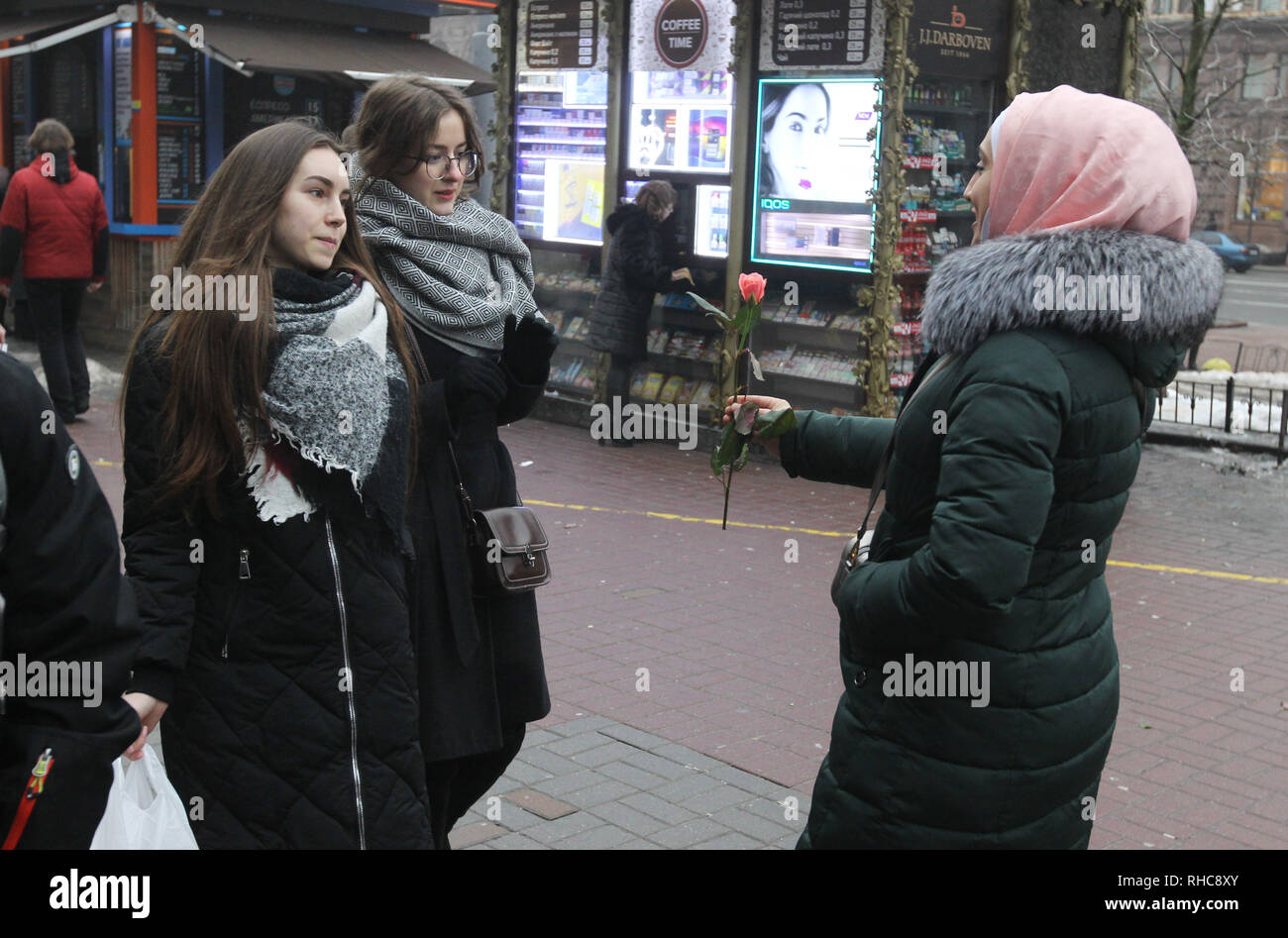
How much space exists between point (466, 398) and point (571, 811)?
66.0 inches

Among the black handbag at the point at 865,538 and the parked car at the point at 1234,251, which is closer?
the black handbag at the point at 865,538

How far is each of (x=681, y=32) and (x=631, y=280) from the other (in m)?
1.88

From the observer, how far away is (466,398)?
328cm

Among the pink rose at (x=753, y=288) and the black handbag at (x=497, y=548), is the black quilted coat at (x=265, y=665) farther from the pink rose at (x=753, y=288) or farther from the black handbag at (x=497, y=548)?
the pink rose at (x=753, y=288)

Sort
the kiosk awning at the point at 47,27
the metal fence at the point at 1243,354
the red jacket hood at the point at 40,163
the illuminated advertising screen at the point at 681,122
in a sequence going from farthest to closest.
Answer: the metal fence at the point at 1243,354 < the kiosk awning at the point at 47,27 < the red jacket hood at the point at 40,163 < the illuminated advertising screen at the point at 681,122

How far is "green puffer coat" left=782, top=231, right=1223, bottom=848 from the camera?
2.33 m

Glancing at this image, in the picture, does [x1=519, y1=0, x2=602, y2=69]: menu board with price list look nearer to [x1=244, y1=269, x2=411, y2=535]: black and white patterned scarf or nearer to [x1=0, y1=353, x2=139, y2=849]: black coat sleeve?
[x1=244, y1=269, x2=411, y2=535]: black and white patterned scarf

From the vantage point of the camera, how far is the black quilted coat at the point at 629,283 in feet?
34.9

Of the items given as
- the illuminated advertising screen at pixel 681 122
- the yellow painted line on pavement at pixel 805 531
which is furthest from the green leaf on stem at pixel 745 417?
the illuminated advertising screen at pixel 681 122

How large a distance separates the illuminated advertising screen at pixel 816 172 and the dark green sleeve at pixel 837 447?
694 centimetres

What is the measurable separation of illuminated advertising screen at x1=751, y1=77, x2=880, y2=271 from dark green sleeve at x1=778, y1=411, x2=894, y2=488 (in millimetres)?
6941

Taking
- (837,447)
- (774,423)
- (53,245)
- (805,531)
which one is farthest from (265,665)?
(53,245)

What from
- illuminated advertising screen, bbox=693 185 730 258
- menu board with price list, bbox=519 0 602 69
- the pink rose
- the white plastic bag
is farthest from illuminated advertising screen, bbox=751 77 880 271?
the white plastic bag

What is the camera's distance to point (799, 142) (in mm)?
10086
